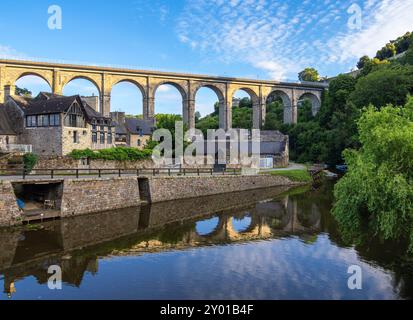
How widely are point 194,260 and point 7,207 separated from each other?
9766mm

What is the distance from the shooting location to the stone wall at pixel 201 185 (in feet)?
87.6

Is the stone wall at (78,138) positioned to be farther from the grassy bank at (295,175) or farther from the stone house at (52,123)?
the grassy bank at (295,175)

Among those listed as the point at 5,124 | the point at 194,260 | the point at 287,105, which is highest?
the point at 287,105

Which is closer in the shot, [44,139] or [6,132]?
[6,132]

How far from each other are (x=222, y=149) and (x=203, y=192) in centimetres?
→ 1625

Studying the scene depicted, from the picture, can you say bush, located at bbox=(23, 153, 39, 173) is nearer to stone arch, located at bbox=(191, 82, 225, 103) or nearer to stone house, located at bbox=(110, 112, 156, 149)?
stone house, located at bbox=(110, 112, 156, 149)

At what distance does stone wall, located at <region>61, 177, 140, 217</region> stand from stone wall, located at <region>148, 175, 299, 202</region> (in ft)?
6.04

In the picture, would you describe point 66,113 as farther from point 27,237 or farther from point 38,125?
point 27,237

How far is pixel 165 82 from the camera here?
183 feet

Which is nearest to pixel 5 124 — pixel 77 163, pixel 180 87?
pixel 77 163

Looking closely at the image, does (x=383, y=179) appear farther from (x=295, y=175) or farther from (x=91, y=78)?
(x=91, y=78)

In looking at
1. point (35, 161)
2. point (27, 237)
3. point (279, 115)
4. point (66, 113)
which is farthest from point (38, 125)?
point (279, 115)

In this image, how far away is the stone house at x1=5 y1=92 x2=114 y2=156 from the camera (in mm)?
30906
